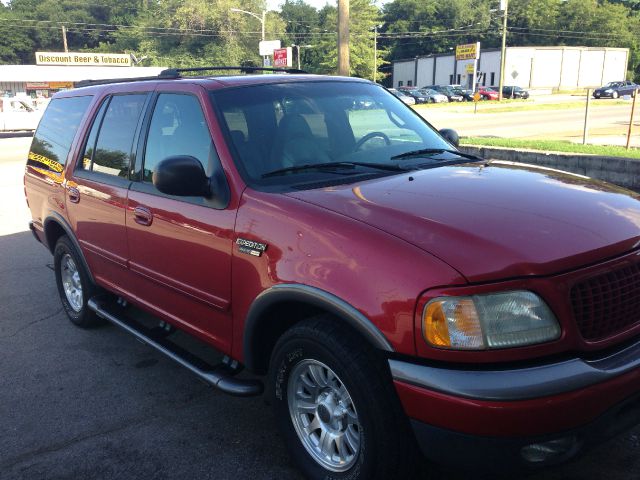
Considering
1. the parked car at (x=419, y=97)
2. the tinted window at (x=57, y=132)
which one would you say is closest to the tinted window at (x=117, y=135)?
the tinted window at (x=57, y=132)

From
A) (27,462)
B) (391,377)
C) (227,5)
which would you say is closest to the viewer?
(391,377)

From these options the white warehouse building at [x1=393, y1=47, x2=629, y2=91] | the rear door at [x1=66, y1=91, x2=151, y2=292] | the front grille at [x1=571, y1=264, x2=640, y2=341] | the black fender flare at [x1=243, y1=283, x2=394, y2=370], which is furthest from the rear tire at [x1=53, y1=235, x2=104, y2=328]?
the white warehouse building at [x1=393, y1=47, x2=629, y2=91]

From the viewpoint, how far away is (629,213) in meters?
2.76

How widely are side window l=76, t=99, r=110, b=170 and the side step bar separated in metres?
1.07

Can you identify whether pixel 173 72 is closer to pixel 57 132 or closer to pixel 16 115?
pixel 57 132

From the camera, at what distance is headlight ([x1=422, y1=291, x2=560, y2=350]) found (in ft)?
7.15

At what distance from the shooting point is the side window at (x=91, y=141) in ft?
14.5

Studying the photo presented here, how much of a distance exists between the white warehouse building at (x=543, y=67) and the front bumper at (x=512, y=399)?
73.9m

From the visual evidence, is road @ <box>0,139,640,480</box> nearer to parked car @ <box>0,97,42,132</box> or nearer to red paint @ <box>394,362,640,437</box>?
red paint @ <box>394,362,640,437</box>

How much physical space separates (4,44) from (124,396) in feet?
386

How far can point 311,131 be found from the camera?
3.51m

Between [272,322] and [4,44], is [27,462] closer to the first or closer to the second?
[272,322]

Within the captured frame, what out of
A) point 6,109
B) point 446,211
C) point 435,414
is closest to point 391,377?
point 435,414

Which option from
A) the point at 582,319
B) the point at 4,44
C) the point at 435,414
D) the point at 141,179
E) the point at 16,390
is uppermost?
A: the point at 4,44
